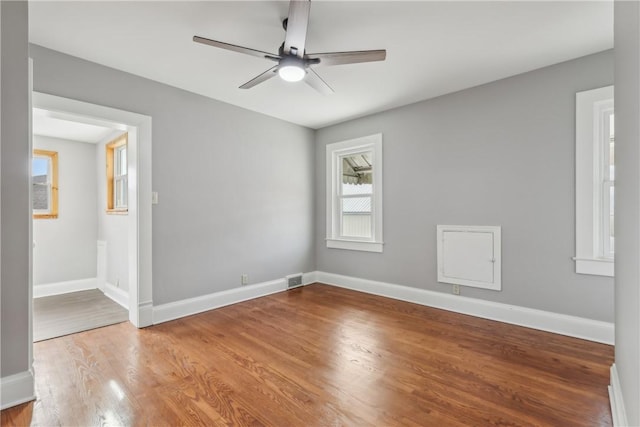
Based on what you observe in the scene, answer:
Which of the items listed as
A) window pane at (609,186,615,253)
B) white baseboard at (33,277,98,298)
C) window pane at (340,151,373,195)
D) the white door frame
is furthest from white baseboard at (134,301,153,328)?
window pane at (609,186,615,253)

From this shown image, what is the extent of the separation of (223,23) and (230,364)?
2.55 m

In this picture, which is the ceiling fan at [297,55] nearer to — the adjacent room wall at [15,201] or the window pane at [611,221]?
the adjacent room wall at [15,201]

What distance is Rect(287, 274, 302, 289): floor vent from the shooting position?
4.43 meters

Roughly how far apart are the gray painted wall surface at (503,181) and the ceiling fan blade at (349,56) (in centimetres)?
185

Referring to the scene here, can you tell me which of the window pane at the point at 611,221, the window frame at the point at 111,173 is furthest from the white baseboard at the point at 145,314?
the window pane at the point at 611,221

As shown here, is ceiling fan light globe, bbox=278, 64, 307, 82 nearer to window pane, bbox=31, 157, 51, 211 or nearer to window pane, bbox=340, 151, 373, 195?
window pane, bbox=340, 151, 373, 195

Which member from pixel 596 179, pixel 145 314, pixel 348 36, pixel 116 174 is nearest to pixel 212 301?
pixel 145 314

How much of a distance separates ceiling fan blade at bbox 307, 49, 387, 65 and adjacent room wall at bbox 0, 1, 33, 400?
180 centimetres

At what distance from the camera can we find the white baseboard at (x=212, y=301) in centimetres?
313

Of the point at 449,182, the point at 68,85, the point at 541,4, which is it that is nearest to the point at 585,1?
the point at 541,4

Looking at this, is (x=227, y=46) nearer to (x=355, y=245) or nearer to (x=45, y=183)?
(x=355, y=245)

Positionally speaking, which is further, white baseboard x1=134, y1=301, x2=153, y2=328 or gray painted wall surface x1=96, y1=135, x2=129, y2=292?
gray painted wall surface x1=96, y1=135, x2=129, y2=292

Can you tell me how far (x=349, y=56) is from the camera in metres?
2.02

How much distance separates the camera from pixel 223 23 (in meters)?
2.17
